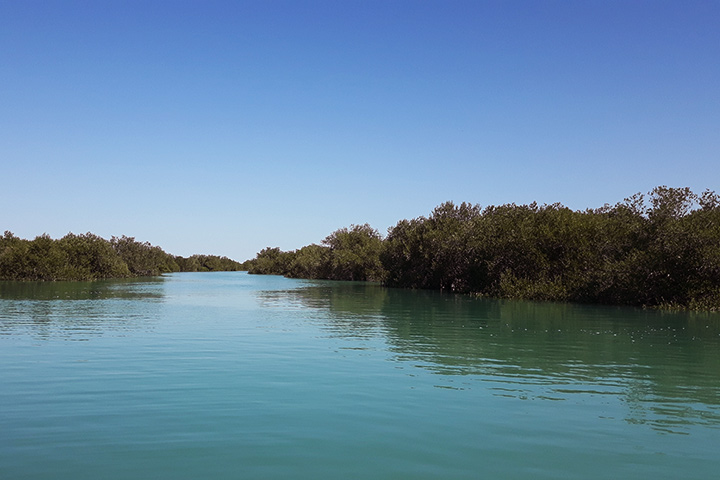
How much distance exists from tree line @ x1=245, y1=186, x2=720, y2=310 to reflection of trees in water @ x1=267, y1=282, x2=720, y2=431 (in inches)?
268

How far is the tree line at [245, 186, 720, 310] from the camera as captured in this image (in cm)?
4919

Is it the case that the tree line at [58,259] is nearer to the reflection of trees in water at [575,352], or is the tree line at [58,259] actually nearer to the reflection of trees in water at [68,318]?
the reflection of trees in water at [68,318]

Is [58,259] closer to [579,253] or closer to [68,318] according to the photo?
[68,318]

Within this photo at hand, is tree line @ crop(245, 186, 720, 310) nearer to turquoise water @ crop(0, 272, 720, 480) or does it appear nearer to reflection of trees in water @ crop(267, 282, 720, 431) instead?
reflection of trees in water @ crop(267, 282, 720, 431)

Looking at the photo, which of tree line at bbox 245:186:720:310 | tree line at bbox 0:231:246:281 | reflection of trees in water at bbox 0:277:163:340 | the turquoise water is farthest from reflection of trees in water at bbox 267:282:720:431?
tree line at bbox 0:231:246:281

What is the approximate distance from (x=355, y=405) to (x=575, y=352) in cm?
1364

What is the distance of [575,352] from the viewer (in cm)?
2414

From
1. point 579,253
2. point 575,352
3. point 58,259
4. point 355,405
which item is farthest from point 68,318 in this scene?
point 58,259

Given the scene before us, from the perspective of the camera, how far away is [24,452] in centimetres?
1016

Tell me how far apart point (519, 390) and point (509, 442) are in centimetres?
531

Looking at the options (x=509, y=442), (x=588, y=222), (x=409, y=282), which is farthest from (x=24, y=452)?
(x=409, y=282)

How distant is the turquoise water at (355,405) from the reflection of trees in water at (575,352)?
0.44ft

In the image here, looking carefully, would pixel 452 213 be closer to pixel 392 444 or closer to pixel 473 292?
pixel 473 292

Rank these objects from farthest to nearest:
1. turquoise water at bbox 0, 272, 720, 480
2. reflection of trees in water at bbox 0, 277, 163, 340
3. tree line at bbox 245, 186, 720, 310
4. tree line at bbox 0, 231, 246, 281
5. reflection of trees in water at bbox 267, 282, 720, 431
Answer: tree line at bbox 0, 231, 246, 281 < tree line at bbox 245, 186, 720, 310 < reflection of trees in water at bbox 0, 277, 163, 340 < reflection of trees in water at bbox 267, 282, 720, 431 < turquoise water at bbox 0, 272, 720, 480
